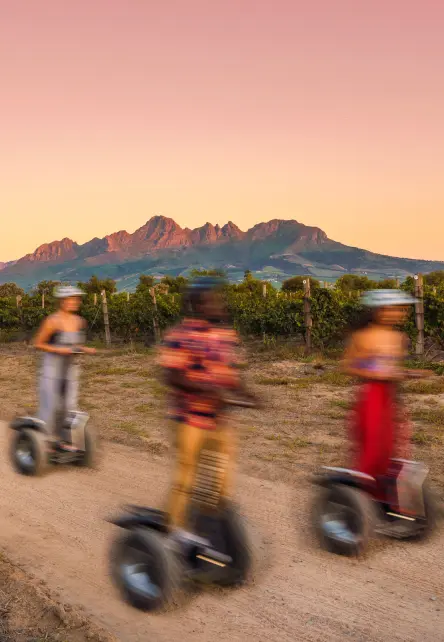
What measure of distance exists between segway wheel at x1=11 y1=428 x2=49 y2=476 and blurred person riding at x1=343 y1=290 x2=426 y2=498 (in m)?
3.44

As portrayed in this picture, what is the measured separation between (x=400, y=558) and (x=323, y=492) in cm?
71

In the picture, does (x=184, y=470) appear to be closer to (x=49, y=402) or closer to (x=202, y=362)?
(x=202, y=362)

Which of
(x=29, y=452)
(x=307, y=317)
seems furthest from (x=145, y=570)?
(x=307, y=317)

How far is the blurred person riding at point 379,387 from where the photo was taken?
4598 mm

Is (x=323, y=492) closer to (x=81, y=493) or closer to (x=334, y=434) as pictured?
(x=81, y=493)

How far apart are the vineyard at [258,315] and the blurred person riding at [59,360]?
21.1 ft

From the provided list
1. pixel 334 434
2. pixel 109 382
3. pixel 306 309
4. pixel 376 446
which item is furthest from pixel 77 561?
pixel 306 309

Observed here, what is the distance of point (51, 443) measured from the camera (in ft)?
21.7

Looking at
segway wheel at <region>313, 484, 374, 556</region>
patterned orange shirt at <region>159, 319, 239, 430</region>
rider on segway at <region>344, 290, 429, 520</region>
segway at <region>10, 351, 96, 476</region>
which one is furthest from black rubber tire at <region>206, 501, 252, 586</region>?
segway at <region>10, 351, 96, 476</region>

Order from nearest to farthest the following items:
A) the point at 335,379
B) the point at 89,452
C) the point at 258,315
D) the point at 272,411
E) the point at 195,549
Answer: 1. the point at 195,549
2. the point at 89,452
3. the point at 272,411
4. the point at 335,379
5. the point at 258,315

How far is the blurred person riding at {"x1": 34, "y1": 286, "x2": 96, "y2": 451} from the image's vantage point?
270 inches

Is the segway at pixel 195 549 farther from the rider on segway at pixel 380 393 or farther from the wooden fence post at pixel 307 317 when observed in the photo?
the wooden fence post at pixel 307 317

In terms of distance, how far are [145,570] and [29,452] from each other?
324cm

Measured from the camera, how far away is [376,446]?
15.1ft
